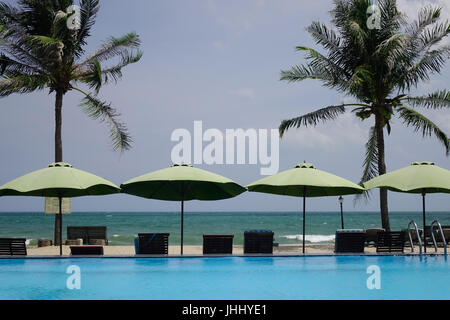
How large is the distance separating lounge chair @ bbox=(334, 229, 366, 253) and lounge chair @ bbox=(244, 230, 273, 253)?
78.4 inches

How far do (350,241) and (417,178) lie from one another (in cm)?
257

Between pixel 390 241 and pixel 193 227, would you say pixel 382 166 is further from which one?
pixel 193 227

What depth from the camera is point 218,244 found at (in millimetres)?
14344

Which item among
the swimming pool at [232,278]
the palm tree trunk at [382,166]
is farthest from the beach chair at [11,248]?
the palm tree trunk at [382,166]

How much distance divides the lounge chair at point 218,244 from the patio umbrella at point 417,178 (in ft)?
14.8

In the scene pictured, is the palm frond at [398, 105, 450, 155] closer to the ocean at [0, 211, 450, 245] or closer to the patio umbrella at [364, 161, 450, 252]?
the patio umbrella at [364, 161, 450, 252]

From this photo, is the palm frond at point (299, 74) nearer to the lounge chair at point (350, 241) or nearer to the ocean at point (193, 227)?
the lounge chair at point (350, 241)

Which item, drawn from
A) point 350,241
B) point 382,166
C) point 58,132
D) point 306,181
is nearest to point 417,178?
point 350,241

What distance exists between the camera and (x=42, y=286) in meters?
9.76

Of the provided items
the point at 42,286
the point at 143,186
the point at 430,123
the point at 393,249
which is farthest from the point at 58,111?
the point at 430,123

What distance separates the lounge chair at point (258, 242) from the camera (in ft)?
46.9

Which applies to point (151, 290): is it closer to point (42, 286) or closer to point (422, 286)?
point (42, 286)

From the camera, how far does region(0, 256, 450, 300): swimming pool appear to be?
8891mm
